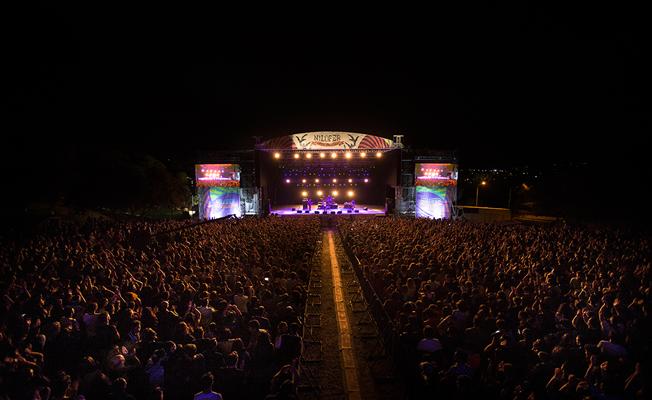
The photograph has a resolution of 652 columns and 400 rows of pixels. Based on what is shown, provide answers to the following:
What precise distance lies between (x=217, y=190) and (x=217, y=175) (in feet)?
4.44

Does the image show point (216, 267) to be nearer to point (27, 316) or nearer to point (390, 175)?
point (27, 316)

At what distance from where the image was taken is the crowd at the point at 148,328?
13.0 feet

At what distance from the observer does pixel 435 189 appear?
81.4 ft

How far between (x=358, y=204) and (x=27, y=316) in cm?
2931

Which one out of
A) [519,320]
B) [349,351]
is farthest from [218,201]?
[519,320]

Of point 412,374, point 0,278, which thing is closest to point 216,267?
point 0,278

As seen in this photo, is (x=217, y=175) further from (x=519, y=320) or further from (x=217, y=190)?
(x=519, y=320)

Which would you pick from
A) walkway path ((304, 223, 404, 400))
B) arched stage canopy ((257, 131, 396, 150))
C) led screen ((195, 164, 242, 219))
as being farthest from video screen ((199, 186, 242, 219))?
walkway path ((304, 223, 404, 400))

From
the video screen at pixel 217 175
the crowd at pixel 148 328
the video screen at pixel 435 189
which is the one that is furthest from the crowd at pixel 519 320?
the video screen at pixel 217 175

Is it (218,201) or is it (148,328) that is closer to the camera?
(148,328)

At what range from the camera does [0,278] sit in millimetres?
7465

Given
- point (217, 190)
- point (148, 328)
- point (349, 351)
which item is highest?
point (217, 190)

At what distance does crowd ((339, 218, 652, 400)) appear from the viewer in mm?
3971

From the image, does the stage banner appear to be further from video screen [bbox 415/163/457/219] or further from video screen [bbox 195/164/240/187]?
video screen [bbox 195/164/240/187]
